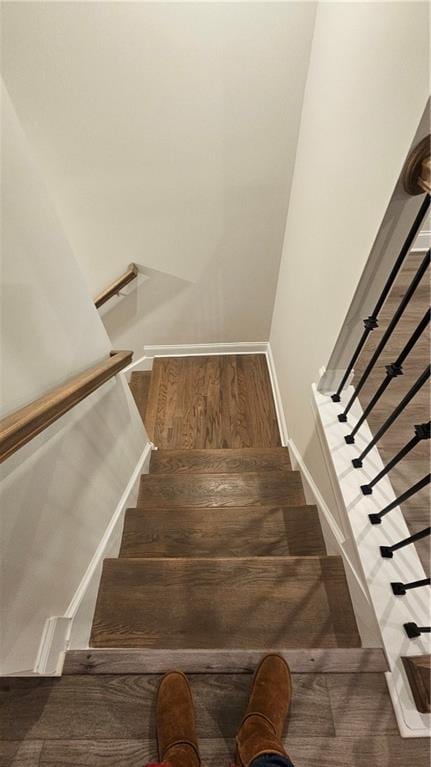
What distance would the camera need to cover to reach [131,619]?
1311 mm

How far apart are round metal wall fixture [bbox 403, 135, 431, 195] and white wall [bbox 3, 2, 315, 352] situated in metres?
1.38

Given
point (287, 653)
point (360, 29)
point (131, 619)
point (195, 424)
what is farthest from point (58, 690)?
point (360, 29)

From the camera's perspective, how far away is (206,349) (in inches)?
130

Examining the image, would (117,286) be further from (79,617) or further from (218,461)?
(79,617)

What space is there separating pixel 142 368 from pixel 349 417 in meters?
2.39

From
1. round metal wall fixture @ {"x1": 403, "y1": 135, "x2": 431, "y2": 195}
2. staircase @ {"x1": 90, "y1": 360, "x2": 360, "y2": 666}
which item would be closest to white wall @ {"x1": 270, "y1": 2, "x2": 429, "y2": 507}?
round metal wall fixture @ {"x1": 403, "y1": 135, "x2": 431, "y2": 195}

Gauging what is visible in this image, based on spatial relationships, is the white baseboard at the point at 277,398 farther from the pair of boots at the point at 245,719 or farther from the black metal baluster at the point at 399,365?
the pair of boots at the point at 245,719

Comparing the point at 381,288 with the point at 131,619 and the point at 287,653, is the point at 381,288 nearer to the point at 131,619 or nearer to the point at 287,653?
the point at 287,653

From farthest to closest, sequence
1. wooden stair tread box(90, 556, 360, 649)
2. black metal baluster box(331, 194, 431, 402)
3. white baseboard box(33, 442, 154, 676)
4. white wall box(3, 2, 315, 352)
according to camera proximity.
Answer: white wall box(3, 2, 315, 352), wooden stair tread box(90, 556, 360, 649), white baseboard box(33, 442, 154, 676), black metal baluster box(331, 194, 431, 402)

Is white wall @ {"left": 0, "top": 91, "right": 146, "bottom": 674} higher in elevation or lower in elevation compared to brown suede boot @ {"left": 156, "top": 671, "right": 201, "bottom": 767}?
higher

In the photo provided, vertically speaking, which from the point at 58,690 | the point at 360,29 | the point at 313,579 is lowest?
the point at 58,690

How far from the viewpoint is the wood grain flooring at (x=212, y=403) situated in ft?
8.74

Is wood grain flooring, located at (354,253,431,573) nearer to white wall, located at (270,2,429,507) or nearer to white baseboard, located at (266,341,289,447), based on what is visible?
white wall, located at (270,2,429,507)

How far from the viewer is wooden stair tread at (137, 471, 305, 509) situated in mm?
1916
